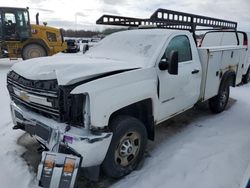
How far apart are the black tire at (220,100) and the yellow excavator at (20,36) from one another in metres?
10.5

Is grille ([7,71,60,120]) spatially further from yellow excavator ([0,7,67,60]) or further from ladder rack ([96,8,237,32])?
yellow excavator ([0,7,67,60])

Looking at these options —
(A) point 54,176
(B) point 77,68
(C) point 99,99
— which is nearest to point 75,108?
(C) point 99,99

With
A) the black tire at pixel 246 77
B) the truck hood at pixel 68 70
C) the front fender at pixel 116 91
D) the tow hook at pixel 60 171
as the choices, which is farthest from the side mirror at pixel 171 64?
the black tire at pixel 246 77

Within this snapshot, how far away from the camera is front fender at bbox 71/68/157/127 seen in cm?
291

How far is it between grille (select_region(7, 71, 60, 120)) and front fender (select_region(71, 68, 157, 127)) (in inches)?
15.1

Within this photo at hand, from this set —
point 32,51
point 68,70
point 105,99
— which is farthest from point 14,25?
point 105,99

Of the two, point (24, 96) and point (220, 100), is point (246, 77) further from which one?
point (24, 96)

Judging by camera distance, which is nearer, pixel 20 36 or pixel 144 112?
pixel 144 112

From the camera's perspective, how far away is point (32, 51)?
13.9m

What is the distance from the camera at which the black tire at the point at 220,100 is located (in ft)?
19.5

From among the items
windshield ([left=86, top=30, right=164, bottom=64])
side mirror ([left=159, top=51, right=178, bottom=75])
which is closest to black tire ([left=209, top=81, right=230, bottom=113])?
windshield ([left=86, top=30, right=164, bottom=64])

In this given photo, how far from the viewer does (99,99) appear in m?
2.94

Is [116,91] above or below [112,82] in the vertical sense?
below

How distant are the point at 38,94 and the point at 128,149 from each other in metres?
1.34
